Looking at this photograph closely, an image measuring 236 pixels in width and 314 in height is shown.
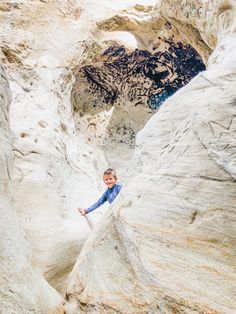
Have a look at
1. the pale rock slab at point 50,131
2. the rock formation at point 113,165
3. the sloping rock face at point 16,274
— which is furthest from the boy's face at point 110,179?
the sloping rock face at point 16,274

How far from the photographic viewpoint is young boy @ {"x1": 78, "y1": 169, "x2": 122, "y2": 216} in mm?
5277

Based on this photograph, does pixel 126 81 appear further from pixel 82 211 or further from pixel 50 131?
pixel 82 211

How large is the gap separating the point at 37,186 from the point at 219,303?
311 centimetres

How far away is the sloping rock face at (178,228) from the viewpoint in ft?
10.2

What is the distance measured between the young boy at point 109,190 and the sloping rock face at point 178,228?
3.43 feet

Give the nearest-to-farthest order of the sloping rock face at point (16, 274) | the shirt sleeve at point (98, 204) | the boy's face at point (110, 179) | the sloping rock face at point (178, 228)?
1. the sloping rock face at point (16, 274)
2. the sloping rock face at point (178, 228)
3. the boy's face at point (110, 179)
4. the shirt sleeve at point (98, 204)

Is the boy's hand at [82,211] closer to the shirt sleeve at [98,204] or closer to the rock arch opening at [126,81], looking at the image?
the shirt sleeve at [98,204]

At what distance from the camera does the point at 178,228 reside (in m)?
3.39

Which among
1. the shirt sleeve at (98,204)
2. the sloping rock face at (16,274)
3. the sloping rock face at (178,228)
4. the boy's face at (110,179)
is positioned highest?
the sloping rock face at (178,228)

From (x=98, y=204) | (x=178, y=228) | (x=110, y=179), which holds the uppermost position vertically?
(x=178, y=228)

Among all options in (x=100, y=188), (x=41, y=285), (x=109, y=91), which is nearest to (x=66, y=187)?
(x=100, y=188)

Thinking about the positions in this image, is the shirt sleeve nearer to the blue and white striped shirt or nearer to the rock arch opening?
the blue and white striped shirt

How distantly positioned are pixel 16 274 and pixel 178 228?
1513mm

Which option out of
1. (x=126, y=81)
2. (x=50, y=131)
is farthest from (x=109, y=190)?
(x=126, y=81)
